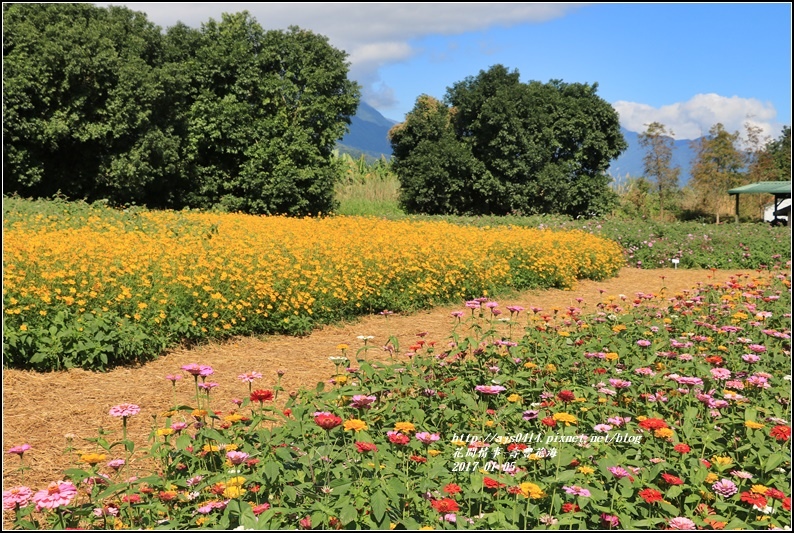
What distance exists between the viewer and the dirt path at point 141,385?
3.85 m

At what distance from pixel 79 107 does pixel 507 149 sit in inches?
523

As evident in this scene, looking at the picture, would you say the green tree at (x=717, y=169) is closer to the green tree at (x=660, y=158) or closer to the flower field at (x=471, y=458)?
the green tree at (x=660, y=158)

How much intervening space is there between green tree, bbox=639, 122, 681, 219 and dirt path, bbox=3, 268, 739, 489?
82.6 ft

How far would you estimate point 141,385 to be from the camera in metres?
4.90

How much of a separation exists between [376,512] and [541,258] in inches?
323

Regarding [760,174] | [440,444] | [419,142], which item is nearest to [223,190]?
[419,142]

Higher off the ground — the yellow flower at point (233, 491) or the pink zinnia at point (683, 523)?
the yellow flower at point (233, 491)

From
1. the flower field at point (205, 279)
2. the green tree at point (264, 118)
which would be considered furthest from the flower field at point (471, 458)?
the green tree at point (264, 118)

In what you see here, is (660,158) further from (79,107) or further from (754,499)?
(754,499)

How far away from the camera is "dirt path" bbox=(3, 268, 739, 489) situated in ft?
12.6

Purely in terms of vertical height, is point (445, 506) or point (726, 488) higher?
point (445, 506)

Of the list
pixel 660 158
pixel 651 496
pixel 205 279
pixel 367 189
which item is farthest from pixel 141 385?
pixel 660 158

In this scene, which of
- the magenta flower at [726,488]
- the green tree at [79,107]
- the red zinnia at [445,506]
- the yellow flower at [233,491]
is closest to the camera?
the red zinnia at [445,506]

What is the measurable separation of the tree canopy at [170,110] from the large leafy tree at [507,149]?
3.74 m
